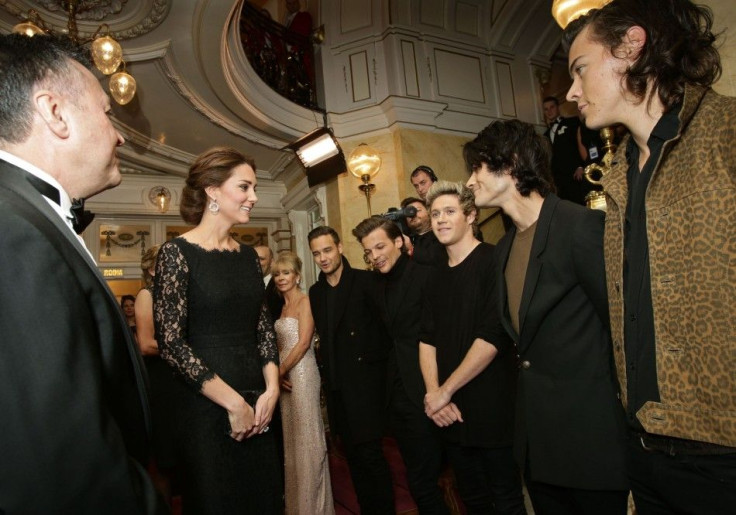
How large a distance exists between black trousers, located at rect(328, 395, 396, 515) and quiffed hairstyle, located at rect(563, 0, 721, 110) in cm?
228

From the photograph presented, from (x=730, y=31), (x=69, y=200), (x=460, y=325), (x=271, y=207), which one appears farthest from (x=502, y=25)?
(x=69, y=200)

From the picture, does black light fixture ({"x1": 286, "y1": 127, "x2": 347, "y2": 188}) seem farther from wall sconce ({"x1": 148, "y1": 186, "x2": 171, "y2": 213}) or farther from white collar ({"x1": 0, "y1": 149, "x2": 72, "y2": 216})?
white collar ({"x1": 0, "y1": 149, "x2": 72, "y2": 216})

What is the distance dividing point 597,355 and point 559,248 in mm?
380

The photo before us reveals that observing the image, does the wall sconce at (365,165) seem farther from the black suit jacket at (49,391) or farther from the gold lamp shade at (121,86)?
the black suit jacket at (49,391)

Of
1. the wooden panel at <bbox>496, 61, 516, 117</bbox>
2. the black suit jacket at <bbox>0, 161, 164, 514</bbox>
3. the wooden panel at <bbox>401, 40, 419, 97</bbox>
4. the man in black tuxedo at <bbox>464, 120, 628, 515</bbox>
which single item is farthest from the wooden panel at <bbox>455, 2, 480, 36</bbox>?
the black suit jacket at <bbox>0, 161, 164, 514</bbox>

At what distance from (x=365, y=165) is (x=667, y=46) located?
5223 mm

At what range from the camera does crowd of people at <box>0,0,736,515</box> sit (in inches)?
30.8

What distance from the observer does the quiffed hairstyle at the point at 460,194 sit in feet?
8.01

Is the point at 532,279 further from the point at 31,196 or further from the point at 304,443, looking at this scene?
the point at 304,443

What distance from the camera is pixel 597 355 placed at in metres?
1.54

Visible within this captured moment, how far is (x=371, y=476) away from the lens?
270cm

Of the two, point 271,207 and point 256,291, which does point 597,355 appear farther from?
point 271,207


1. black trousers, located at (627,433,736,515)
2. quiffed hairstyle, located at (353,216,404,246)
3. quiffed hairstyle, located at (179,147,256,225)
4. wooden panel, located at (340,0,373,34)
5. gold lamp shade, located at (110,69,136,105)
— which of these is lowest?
black trousers, located at (627,433,736,515)

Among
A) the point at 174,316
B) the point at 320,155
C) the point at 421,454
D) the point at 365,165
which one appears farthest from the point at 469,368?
the point at 320,155
